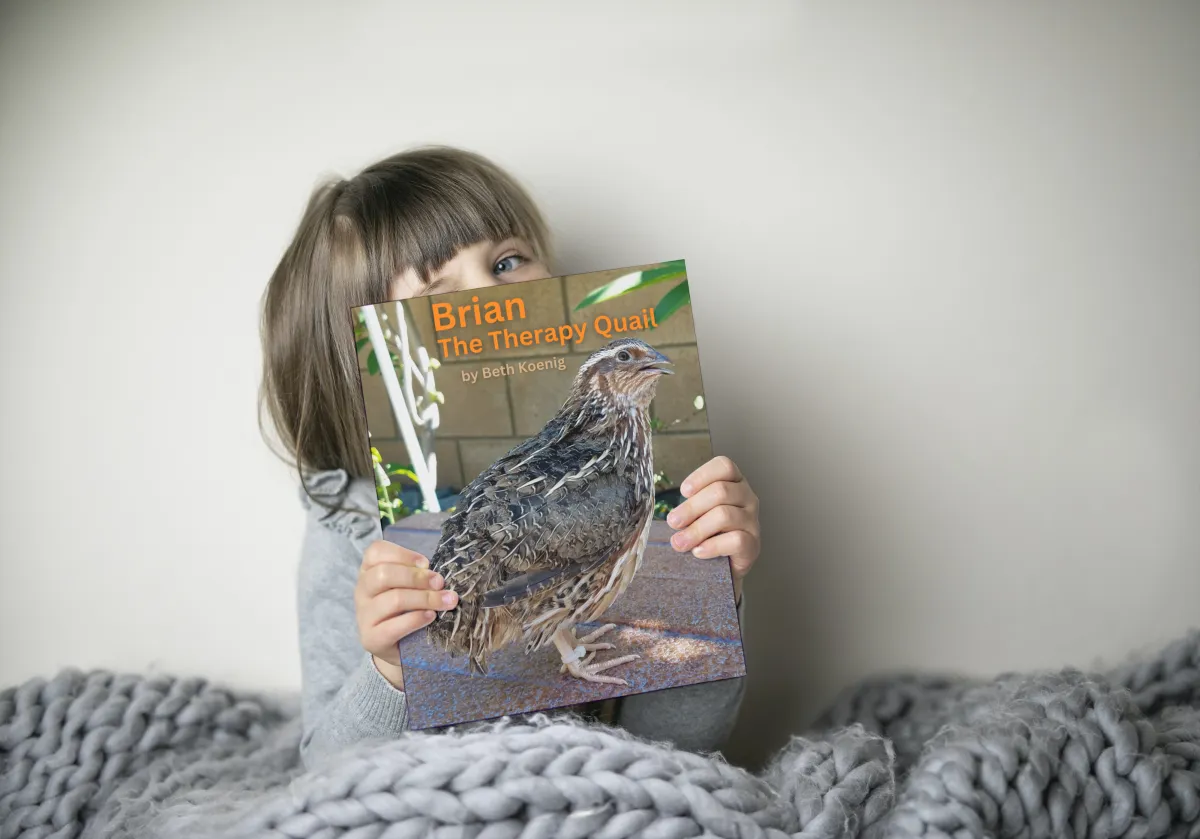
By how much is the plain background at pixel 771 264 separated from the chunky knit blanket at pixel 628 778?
146 mm

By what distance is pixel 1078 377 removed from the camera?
2.62 feet

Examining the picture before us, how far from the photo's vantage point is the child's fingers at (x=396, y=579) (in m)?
0.56

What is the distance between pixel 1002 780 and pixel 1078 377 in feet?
1.45

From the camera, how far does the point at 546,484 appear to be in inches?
22.2

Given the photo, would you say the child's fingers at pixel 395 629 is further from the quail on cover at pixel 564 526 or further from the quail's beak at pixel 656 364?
the quail's beak at pixel 656 364

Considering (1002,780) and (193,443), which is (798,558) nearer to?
(1002,780)

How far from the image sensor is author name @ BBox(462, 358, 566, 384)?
0.58 meters

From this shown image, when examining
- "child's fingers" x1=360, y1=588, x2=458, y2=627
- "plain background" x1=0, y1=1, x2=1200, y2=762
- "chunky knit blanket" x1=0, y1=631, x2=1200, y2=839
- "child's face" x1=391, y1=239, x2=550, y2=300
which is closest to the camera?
"chunky knit blanket" x1=0, y1=631, x2=1200, y2=839

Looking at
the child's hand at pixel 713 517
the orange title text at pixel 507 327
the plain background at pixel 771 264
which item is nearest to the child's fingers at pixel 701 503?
the child's hand at pixel 713 517

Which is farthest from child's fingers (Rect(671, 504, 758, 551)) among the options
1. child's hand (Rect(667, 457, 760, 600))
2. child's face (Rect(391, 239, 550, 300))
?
child's face (Rect(391, 239, 550, 300))

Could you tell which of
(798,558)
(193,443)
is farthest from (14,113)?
(798,558)

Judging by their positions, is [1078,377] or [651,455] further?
[1078,377]

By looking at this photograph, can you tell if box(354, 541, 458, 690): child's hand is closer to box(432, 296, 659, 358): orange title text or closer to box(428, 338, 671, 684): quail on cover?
box(428, 338, 671, 684): quail on cover

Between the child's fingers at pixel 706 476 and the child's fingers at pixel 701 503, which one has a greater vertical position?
the child's fingers at pixel 706 476
